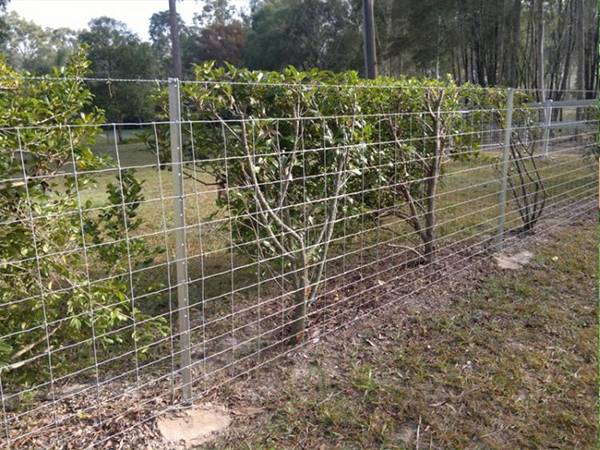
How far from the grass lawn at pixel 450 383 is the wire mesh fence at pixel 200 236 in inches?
11.8

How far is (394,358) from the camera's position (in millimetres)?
2834

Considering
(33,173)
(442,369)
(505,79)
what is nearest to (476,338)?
(442,369)

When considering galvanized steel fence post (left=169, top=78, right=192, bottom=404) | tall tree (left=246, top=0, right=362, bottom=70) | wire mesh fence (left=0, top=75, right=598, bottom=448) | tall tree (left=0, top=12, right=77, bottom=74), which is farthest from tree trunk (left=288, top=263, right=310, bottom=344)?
tall tree (left=0, top=12, right=77, bottom=74)

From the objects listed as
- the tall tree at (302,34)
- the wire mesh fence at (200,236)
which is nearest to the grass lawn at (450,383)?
the wire mesh fence at (200,236)

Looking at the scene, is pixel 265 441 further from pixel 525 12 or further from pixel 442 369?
pixel 525 12

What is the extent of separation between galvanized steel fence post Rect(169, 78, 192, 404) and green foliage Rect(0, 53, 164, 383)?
0.71 ft

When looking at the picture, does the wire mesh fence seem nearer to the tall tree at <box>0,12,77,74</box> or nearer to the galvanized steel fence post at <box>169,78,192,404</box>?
the galvanized steel fence post at <box>169,78,192,404</box>

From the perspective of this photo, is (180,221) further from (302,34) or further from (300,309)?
(302,34)

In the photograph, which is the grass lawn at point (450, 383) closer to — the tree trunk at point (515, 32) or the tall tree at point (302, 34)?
the tree trunk at point (515, 32)

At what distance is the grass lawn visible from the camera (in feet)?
7.16

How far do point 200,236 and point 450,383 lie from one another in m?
1.54

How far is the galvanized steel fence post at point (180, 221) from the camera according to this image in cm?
211

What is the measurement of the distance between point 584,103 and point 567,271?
16.2ft

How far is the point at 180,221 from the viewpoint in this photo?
2178 mm
